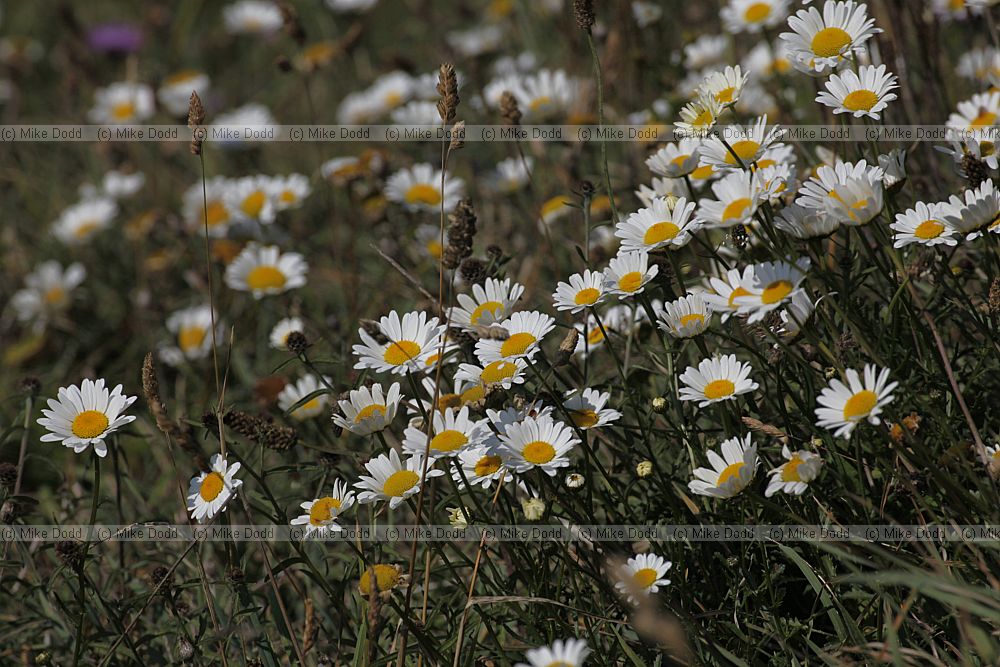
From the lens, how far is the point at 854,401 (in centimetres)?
163

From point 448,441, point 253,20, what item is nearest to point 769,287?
point 448,441

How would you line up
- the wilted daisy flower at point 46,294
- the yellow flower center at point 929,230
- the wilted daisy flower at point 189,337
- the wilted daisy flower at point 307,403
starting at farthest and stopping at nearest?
the wilted daisy flower at point 46,294
the wilted daisy flower at point 189,337
the wilted daisy flower at point 307,403
the yellow flower center at point 929,230

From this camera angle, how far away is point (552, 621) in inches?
74.3

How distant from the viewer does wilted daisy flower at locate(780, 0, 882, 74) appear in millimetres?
2027

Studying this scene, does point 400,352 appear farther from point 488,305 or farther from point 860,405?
point 860,405

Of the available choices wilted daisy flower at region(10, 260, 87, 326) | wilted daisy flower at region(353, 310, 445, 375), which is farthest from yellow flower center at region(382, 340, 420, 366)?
wilted daisy flower at region(10, 260, 87, 326)

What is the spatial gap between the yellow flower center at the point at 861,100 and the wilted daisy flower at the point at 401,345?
0.89m

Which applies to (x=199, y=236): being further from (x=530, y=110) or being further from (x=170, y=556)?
(x=170, y=556)

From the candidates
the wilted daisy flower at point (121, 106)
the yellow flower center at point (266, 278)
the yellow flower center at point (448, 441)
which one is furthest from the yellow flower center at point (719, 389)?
the wilted daisy flower at point (121, 106)

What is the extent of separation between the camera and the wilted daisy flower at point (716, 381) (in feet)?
5.83

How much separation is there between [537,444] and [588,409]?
5.9 inches

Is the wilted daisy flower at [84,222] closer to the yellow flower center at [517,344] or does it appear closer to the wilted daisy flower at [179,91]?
the wilted daisy flower at [179,91]

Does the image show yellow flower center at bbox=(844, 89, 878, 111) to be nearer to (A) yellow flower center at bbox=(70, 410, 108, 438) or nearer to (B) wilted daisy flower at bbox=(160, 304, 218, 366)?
(A) yellow flower center at bbox=(70, 410, 108, 438)

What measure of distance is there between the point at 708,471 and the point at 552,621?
408 mm
